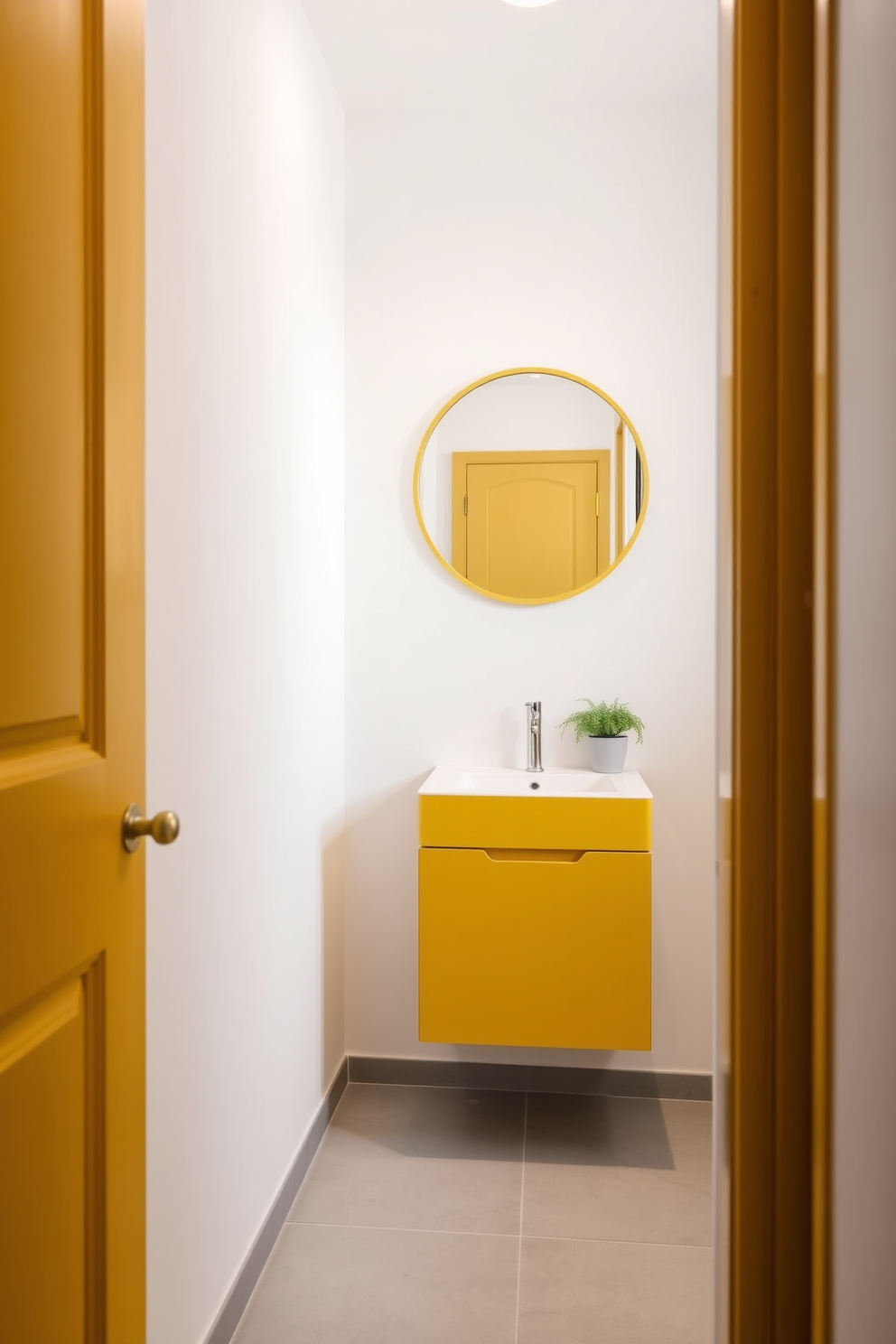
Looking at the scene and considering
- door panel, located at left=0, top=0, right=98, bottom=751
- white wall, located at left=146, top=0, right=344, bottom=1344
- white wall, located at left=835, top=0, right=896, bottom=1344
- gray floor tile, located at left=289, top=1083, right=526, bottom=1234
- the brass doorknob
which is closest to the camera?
white wall, located at left=835, top=0, right=896, bottom=1344

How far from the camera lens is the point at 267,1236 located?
1.98 metres

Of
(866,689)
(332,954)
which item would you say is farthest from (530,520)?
(866,689)

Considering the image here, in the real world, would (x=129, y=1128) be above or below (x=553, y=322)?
below

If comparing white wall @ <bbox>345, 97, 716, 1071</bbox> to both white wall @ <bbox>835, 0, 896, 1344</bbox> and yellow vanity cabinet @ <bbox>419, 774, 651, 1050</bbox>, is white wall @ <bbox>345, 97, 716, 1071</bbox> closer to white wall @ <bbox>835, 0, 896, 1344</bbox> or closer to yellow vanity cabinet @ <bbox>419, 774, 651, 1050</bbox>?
yellow vanity cabinet @ <bbox>419, 774, 651, 1050</bbox>

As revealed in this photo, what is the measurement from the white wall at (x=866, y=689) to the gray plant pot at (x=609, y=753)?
1852 millimetres

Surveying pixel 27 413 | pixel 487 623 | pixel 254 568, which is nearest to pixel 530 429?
pixel 487 623

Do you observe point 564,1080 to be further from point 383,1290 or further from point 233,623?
point 233,623

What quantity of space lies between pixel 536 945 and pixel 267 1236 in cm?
83

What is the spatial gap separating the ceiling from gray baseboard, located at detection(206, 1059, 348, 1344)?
2.59 m

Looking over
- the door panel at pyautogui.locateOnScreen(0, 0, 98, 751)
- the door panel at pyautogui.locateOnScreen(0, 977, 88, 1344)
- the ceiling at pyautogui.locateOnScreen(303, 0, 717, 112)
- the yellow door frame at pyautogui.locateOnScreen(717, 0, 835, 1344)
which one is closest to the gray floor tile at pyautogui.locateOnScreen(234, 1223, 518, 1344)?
the door panel at pyautogui.locateOnScreen(0, 977, 88, 1344)

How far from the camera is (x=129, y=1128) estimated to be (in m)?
1.15

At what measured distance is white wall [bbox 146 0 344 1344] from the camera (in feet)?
4.86

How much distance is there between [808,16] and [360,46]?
6.25 feet

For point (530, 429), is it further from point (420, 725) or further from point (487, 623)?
point (420, 725)
